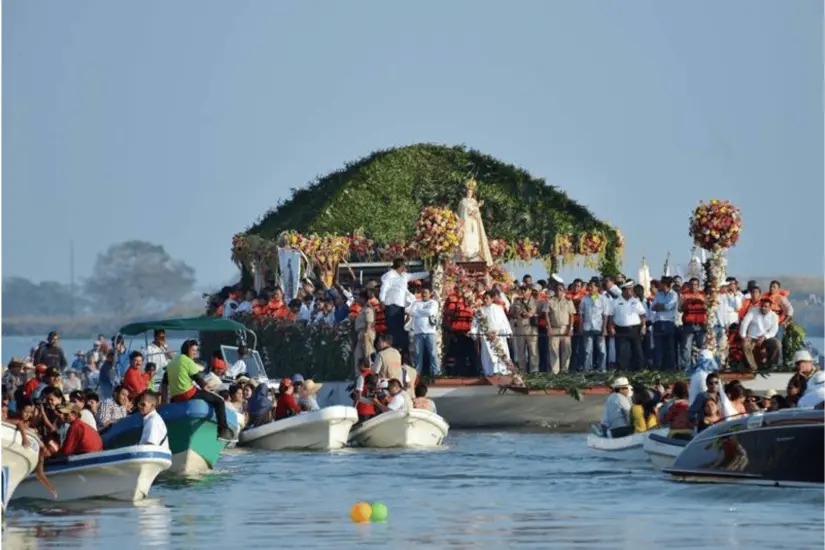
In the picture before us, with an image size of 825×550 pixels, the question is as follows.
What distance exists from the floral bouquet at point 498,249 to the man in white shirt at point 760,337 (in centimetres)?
921

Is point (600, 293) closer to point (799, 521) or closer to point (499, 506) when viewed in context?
point (499, 506)

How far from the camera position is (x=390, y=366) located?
3716 cm

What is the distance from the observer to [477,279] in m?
40.8

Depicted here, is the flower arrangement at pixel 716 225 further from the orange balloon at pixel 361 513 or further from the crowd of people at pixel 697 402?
the orange balloon at pixel 361 513

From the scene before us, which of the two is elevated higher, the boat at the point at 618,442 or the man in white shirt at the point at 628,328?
the man in white shirt at the point at 628,328

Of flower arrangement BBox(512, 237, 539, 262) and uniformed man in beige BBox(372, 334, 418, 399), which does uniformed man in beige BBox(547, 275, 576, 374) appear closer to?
uniformed man in beige BBox(372, 334, 418, 399)

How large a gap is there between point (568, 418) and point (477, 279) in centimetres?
338

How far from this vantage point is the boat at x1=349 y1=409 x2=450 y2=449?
1403 inches

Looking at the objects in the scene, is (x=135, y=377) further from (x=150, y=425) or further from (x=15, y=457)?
(x=15, y=457)

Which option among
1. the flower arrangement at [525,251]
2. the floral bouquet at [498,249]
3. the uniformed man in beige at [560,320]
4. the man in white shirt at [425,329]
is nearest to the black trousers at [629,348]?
the uniformed man in beige at [560,320]

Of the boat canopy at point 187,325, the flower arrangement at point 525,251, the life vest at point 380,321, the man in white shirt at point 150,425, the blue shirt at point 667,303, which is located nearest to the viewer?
the man in white shirt at point 150,425

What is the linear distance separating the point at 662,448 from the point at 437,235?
1065cm

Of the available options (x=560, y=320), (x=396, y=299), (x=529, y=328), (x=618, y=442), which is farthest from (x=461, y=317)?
(x=618, y=442)

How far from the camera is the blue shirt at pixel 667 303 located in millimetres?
38781
